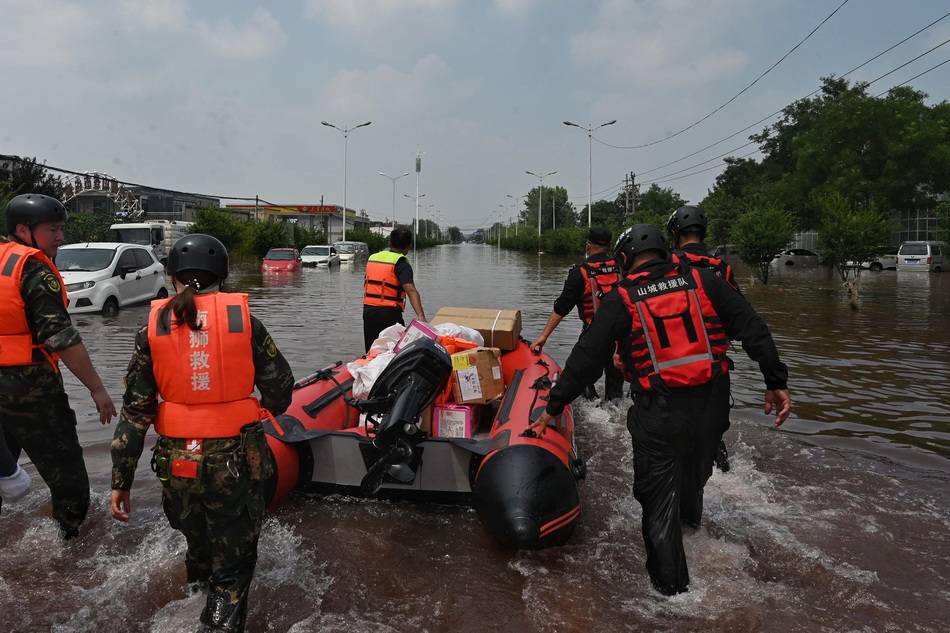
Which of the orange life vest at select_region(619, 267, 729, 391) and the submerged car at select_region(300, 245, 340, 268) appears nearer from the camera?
the orange life vest at select_region(619, 267, 729, 391)

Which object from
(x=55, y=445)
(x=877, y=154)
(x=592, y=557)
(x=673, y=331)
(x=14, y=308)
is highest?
(x=877, y=154)

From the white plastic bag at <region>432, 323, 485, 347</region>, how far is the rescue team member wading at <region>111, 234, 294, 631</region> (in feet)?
9.15

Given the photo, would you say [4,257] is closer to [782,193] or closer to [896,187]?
[896,187]

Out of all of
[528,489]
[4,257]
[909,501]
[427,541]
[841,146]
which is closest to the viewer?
[4,257]

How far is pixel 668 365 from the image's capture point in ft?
10.4

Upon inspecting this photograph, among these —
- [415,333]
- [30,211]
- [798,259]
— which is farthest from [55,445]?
[798,259]

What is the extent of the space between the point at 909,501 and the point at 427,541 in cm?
331

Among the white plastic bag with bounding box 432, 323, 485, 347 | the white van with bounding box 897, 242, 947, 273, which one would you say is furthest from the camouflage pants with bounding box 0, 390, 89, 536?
the white van with bounding box 897, 242, 947, 273

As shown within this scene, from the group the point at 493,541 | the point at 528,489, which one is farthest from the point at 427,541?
the point at 528,489

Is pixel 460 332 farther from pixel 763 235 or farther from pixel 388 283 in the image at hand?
pixel 763 235

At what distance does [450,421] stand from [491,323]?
4.88ft

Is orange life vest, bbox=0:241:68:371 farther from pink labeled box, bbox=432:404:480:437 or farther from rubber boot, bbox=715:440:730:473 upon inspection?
rubber boot, bbox=715:440:730:473

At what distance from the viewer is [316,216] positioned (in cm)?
8144

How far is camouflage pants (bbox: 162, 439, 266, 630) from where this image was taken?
2566mm
